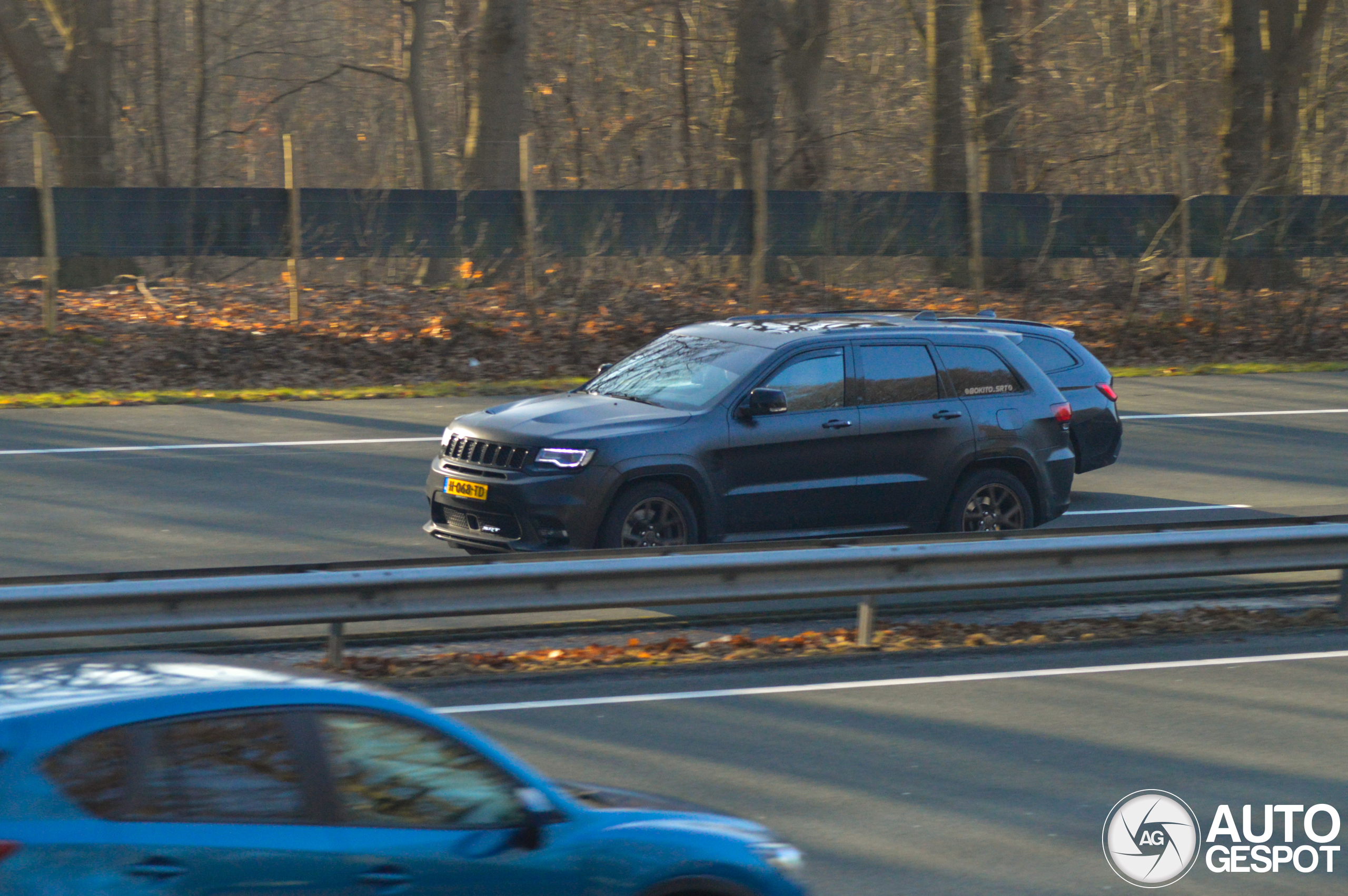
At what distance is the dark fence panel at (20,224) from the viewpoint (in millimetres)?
20656

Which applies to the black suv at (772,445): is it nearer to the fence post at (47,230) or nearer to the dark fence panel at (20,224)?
the fence post at (47,230)

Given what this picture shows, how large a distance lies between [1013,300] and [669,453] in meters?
15.8

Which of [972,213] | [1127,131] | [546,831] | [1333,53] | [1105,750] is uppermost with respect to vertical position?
[1333,53]

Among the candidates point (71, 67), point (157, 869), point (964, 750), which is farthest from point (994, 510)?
point (71, 67)

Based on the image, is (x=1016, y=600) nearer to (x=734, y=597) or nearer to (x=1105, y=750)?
(x=734, y=597)

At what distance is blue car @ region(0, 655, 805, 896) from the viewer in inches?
138

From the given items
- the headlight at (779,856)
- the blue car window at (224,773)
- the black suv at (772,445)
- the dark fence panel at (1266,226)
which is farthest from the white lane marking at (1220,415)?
the blue car window at (224,773)

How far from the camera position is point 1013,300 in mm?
24516

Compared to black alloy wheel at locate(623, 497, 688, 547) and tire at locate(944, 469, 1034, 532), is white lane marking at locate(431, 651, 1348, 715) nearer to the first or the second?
black alloy wheel at locate(623, 497, 688, 547)

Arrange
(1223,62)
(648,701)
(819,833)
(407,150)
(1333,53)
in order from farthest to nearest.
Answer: (407,150) → (1333,53) → (1223,62) → (648,701) → (819,833)

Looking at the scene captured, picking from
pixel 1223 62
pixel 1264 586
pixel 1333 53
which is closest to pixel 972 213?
pixel 1223 62

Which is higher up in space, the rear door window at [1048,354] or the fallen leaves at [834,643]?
the rear door window at [1048,354]

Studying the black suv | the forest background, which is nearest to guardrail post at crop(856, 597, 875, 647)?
the black suv

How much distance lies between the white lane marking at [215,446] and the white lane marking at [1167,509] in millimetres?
6405
